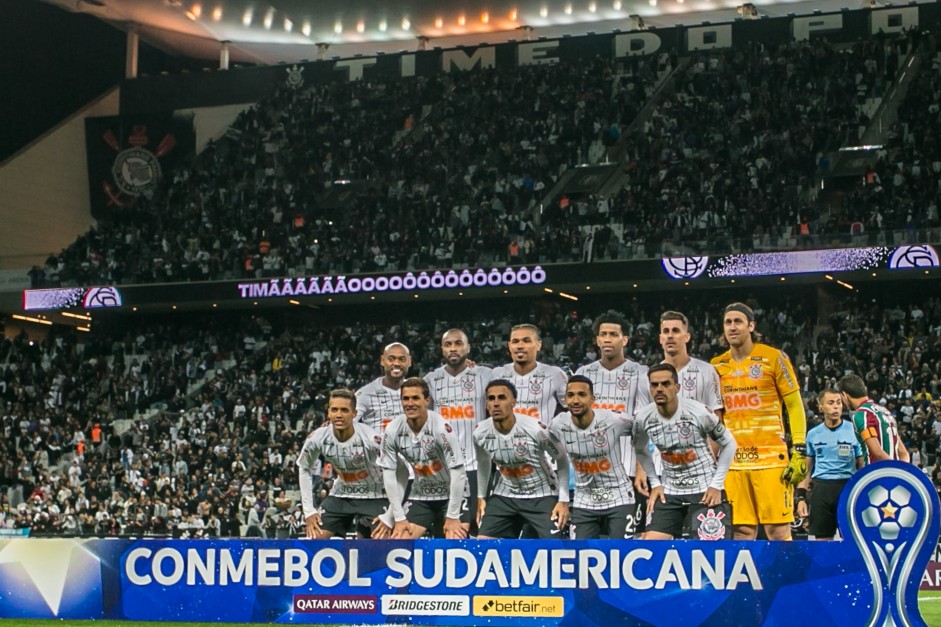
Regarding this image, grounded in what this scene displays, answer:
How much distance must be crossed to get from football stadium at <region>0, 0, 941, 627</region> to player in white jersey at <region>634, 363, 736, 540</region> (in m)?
0.03

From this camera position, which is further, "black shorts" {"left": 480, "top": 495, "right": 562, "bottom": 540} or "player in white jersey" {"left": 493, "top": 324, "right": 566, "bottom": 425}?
"player in white jersey" {"left": 493, "top": 324, "right": 566, "bottom": 425}

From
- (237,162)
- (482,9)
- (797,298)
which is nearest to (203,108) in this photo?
(237,162)

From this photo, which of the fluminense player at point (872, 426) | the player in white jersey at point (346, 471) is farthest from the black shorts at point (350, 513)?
the fluminense player at point (872, 426)

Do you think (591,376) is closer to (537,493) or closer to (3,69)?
(537,493)

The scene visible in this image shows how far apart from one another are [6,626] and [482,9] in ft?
115

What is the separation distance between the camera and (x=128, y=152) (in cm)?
4447

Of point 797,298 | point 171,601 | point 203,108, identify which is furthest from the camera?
point 203,108

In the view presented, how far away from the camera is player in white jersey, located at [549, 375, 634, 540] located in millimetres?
→ 10695

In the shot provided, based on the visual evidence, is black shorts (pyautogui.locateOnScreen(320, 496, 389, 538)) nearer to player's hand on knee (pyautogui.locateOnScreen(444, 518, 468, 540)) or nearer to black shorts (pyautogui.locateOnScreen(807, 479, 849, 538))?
player's hand on knee (pyautogui.locateOnScreen(444, 518, 468, 540))

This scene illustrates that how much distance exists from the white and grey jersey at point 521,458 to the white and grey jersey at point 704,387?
116 centimetres

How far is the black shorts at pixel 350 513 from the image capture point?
40.0ft

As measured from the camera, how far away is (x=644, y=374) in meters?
11.4

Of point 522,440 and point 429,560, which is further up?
point 522,440

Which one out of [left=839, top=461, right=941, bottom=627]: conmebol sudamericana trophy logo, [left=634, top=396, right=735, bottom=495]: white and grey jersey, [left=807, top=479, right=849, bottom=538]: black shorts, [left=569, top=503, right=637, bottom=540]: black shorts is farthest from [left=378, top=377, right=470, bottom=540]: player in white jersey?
[left=839, top=461, right=941, bottom=627]: conmebol sudamericana trophy logo
